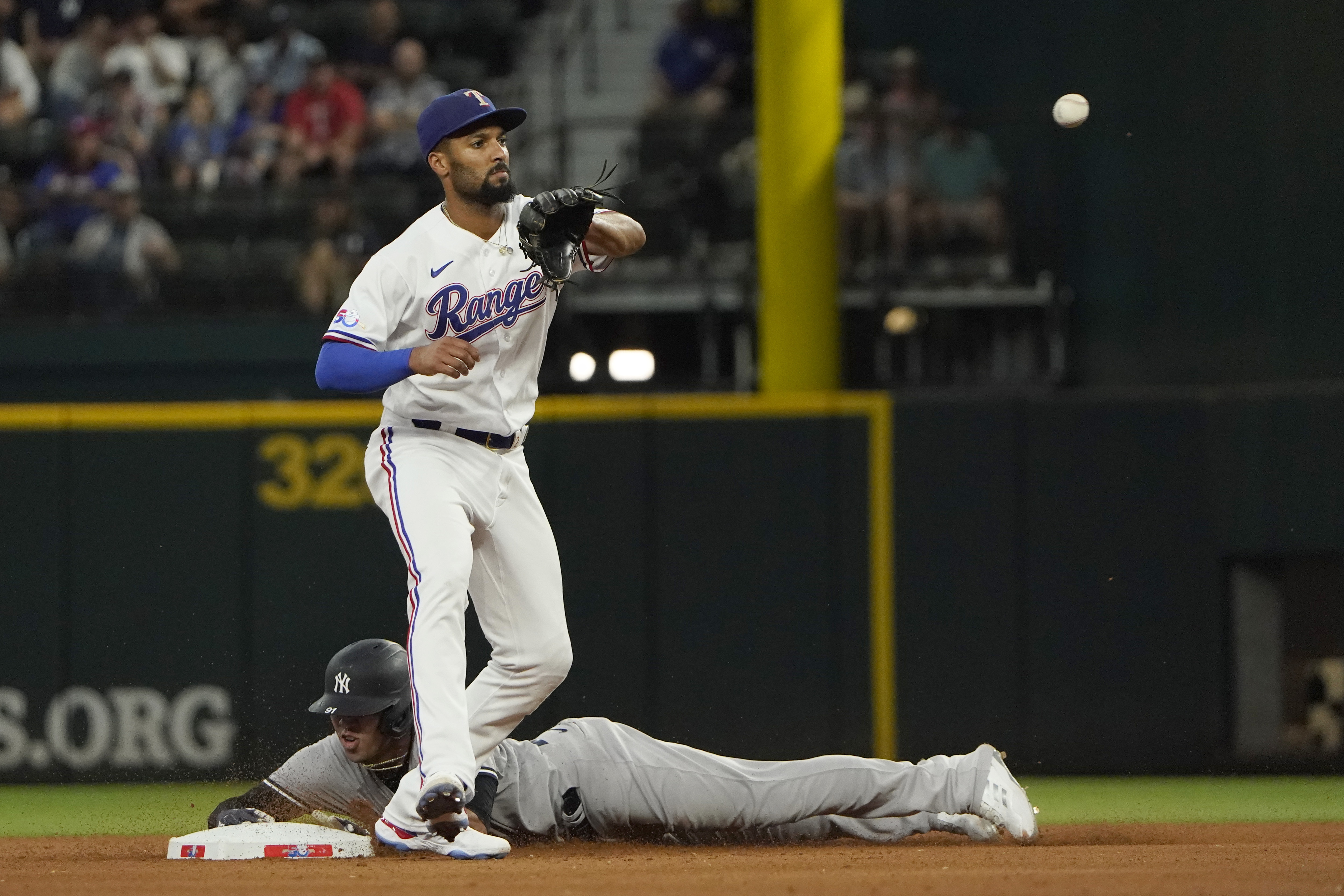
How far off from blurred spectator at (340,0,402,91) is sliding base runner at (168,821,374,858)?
21.8 feet

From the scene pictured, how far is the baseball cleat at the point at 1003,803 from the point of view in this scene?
4824mm

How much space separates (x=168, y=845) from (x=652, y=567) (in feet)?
9.95

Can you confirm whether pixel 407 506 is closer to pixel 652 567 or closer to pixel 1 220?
pixel 652 567

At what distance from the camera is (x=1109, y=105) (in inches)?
343

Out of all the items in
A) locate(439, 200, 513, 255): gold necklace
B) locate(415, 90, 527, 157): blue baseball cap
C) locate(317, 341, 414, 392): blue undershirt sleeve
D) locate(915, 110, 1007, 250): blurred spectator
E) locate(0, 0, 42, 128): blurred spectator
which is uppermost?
locate(0, 0, 42, 128): blurred spectator

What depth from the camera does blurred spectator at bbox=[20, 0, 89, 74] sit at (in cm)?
1102

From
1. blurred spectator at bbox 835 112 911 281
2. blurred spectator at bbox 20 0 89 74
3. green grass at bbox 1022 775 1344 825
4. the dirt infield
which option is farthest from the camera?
blurred spectator at bbox 20 0 89 74

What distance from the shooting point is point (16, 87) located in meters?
10.7

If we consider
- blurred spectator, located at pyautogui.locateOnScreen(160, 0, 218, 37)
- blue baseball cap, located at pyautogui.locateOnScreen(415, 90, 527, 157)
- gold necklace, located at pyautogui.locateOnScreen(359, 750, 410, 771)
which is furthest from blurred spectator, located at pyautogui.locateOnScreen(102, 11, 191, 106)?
gold necklace, located at pyautogui.locateOnScreen(359, 750, 410, 771)

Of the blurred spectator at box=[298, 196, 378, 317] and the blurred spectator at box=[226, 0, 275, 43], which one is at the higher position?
the blurred spectator at box=[226, 0, 275, 43]

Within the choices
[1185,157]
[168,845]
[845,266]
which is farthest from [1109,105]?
[168,845]

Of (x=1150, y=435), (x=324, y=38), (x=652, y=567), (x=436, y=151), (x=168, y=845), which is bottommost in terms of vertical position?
(x=168, y=845)

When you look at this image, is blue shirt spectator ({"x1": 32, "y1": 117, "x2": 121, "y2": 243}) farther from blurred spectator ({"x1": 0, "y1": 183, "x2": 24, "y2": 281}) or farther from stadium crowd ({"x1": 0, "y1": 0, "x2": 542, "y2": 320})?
blurred spectator ({"x1": 0, "y1": 183, "x2": 24, "y2": 281})

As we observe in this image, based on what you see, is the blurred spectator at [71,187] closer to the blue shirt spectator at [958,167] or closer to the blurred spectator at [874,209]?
the blurred spectator at [874,209]
